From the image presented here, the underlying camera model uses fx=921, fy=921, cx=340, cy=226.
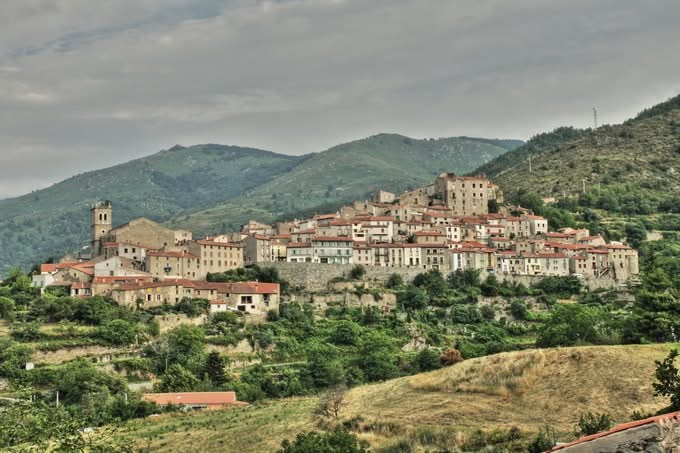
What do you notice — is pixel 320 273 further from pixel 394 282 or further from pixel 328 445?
pixel 328 445

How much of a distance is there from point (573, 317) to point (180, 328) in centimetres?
2967

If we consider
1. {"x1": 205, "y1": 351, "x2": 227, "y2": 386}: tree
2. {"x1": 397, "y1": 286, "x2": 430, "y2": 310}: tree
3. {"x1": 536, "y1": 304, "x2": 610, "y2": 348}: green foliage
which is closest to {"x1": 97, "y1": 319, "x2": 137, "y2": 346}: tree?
{"x1": 205, "y1": 351, "x2": 227, "y2": 386}: tree

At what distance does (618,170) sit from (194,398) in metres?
98.6

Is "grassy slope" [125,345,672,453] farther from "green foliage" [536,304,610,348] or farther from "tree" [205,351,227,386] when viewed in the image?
"green foliage" [536,304,610,348]

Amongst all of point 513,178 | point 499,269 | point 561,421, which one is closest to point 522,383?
point 561,421

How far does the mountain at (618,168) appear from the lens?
5049 inches

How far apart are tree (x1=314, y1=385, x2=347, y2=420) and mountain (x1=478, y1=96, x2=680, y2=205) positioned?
85.4 meters

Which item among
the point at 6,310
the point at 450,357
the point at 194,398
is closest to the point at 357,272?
the point at 450,357

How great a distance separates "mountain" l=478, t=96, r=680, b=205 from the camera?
128250mm

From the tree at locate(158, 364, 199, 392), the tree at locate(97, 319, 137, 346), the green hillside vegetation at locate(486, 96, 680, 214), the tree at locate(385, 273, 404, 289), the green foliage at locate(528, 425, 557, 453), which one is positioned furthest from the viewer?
the green hillside vegetation at locate(486, 96, 680, 214)

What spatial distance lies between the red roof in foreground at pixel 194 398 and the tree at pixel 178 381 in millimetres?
2289

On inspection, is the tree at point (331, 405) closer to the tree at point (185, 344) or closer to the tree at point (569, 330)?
the tree at point (569, 330)

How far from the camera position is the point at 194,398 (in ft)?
190

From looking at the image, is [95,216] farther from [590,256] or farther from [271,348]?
[590,256]
